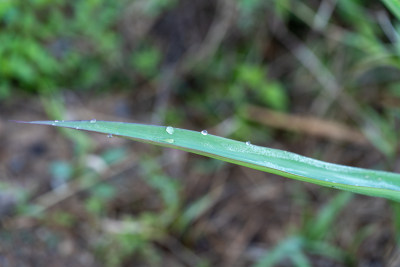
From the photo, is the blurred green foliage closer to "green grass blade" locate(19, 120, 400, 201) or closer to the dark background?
the dark background

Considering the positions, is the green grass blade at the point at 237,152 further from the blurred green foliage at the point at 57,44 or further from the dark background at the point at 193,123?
the blurred green foliage at the point at 57,44

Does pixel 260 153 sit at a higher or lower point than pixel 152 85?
lower

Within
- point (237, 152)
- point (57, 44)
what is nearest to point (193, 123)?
point (57, 44)

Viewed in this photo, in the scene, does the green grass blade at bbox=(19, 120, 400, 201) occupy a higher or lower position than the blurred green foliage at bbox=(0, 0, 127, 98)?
lower

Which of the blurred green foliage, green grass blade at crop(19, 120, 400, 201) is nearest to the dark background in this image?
the blurred green foliage

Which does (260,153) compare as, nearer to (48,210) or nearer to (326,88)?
(48,210)

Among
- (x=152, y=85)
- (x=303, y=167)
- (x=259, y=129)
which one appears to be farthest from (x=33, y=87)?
(x=303, y=167)

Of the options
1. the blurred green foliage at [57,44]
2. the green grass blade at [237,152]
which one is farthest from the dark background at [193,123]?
the green grass blade at [237,152]
